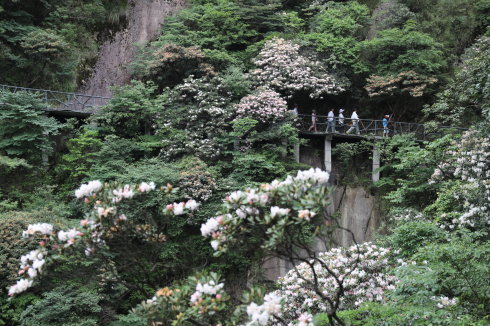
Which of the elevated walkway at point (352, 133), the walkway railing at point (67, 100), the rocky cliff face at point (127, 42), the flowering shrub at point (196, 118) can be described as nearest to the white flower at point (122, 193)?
the flowering shrub at point (196, 118)

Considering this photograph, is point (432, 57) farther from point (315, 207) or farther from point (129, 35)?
point (315, 207)

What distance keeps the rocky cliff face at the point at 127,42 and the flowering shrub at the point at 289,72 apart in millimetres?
5862

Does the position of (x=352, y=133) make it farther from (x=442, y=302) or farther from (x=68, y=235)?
(x=68, y=235)

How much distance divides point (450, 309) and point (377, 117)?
13.3m

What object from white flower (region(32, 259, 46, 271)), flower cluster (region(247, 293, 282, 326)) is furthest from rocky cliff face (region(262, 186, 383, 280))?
white flower (region(32, 259, 46, 271))

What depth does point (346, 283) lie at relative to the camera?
8.24m

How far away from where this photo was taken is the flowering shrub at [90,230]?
3.93 meters

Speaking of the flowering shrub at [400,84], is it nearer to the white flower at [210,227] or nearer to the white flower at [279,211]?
the white flower at [279,211]

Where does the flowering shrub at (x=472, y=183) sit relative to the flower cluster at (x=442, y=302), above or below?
above

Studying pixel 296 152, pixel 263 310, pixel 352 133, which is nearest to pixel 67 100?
pixel 296 152

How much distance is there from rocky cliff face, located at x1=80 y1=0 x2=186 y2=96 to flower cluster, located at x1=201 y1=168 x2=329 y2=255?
15398 millimetres

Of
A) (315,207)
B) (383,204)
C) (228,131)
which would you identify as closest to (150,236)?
(315,207)

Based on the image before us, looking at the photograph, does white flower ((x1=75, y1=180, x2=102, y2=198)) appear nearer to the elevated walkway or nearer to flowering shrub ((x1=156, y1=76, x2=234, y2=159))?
flowering shrub ((x1=156, y1=76, x2=234, y2=159))

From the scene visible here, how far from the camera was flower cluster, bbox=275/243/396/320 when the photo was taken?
809 centimetres
